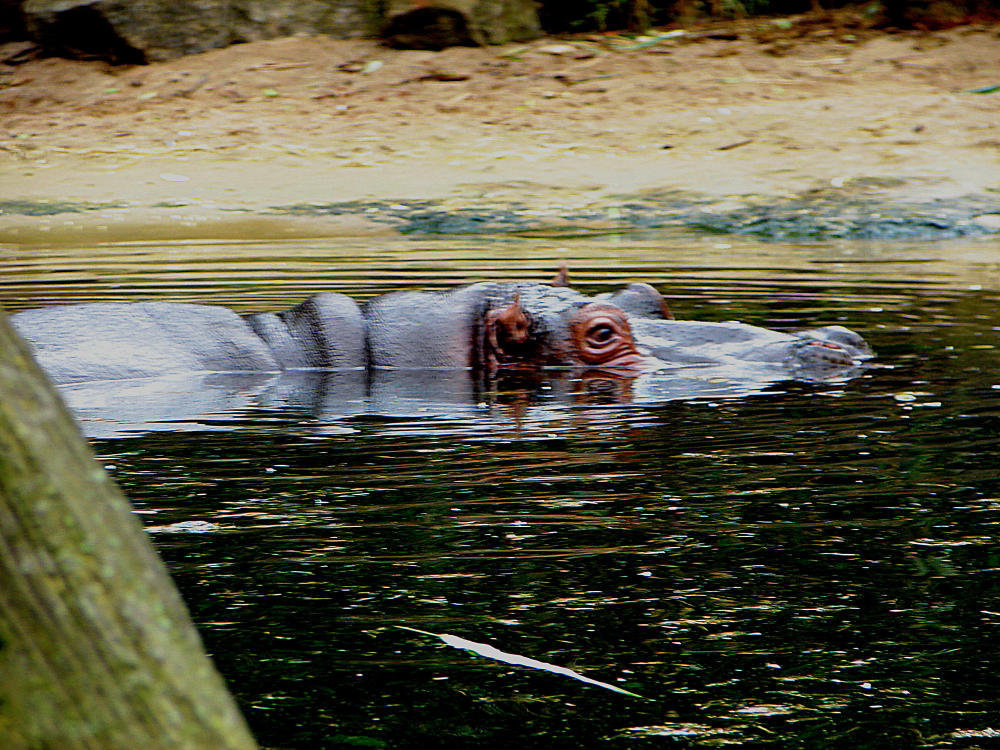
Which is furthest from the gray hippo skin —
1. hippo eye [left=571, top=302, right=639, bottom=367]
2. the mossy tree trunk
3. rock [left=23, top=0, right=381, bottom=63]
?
rock [left=23, top=0, right=381, bottom=63]

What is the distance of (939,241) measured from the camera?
11.4 meters

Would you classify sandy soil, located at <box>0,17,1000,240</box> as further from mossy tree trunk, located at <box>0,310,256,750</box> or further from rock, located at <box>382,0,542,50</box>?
mossy tree trunk, located at <box>0,310,256,750</box>

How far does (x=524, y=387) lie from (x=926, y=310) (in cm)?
270

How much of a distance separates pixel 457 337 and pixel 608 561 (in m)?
3.34

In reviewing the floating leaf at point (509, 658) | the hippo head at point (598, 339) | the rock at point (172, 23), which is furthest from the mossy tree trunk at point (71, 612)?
the rock at point (172, 23)

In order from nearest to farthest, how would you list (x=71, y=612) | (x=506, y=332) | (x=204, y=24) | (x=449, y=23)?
(x=71, y=612), (x=506, y=332), (x=449, y=23), (x=204, y=24)

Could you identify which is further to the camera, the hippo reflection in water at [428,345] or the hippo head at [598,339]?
the hippo head at [598,339]

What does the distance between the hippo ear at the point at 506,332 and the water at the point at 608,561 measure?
2.17 feet

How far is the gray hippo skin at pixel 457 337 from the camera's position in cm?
623

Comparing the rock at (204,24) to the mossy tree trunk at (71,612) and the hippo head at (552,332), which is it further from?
the mossy tree trunk at (71,612)

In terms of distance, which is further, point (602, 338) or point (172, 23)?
point (172, 23)

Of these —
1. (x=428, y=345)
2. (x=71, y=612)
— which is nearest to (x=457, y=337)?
(x=428, y=345)

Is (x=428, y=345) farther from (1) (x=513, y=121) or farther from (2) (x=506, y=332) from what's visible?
(1) (x=513, y=121)

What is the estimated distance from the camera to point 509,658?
2.54 metres
